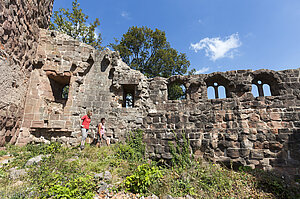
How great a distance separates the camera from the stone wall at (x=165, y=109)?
575 cm

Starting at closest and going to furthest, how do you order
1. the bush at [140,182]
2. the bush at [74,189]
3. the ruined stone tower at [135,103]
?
1. the bush at [74,189]
2. the bush at [140,182]
3. the ruined stone tower at [135,103]

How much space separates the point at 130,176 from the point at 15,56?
21.1ft

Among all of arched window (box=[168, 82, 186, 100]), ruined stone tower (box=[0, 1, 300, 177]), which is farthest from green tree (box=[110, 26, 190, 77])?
ruined stone tower (box=[0, 1, 300, 177])

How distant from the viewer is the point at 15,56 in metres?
5.94

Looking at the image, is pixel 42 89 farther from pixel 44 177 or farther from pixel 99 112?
pixel 44 177

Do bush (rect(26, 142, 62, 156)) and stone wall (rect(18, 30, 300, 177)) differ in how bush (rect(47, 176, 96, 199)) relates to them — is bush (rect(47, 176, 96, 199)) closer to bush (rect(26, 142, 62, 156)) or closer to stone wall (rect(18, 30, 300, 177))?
bush (rect(26, 142, 62, 156))

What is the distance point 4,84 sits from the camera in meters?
5.42

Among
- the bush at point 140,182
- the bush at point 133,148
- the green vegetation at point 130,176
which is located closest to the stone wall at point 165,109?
the bush at point 133,148

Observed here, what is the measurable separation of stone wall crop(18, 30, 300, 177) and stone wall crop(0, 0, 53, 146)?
1.28 ft

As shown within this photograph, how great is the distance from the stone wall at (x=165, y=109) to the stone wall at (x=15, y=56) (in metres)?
0.39

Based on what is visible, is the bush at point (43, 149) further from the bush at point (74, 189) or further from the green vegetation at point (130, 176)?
the bush at point (74, 189)

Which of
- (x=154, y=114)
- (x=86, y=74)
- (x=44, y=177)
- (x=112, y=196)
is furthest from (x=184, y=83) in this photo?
(x=44, y=177)

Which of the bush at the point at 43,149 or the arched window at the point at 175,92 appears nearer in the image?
the bush at the point at 43,149

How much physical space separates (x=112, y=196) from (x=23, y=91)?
609 cm
